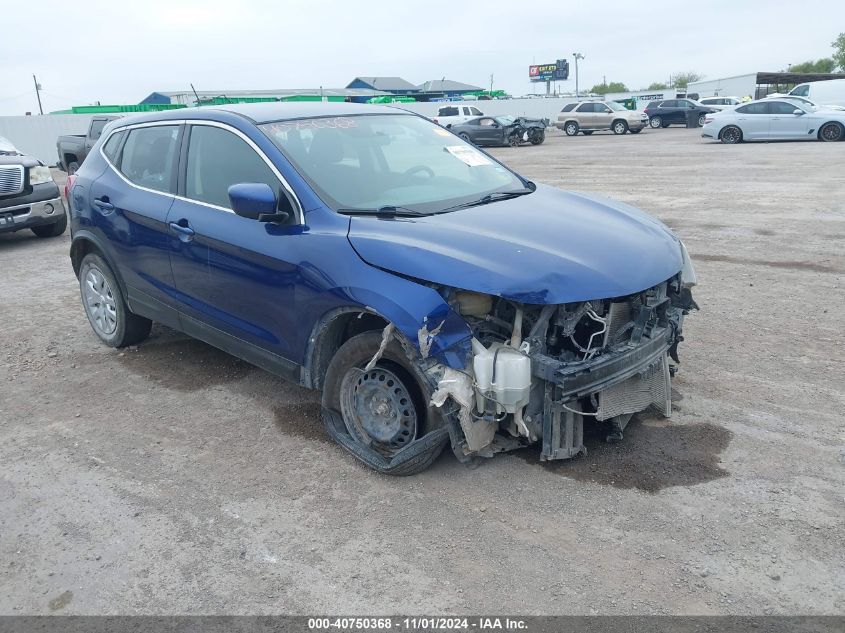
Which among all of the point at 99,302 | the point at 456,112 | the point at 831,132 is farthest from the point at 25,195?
the point at 456,112

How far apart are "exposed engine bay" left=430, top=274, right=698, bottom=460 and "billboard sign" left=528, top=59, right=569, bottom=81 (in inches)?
3691

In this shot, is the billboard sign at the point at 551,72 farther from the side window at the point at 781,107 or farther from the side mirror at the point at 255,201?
the side mirror at the point at 255,201

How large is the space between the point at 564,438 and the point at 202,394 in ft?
8.57

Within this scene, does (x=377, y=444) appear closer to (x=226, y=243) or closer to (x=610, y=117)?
(x=226, y=243)

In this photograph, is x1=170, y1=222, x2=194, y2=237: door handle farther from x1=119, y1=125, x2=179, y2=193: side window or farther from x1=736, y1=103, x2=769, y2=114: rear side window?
x1=736, y1=103, x2=769, y2=114: rear side window

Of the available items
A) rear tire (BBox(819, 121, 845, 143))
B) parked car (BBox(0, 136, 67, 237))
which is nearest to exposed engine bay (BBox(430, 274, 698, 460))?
parked car (BBox(0, 136, 67, 237))

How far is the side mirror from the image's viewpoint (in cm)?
386

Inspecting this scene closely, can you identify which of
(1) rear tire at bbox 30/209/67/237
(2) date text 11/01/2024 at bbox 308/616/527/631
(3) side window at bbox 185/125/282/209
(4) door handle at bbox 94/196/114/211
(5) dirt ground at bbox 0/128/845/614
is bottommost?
(2) date text 11/01/2024 at bbox 308/616/527/631

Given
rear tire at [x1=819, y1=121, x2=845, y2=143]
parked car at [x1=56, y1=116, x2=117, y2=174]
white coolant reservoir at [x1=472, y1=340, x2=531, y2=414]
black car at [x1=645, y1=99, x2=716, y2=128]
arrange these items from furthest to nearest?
black car at [x1=645, y1=99, x2=716, y2=128] → rear tire at [x1=819, y1=121, x2=845, y2=143] → parked car at [x1=56, y1=116, x2=117, y2=174] → white coolant reservoir at [x1=472, y1=340, x2=531, y2=414]

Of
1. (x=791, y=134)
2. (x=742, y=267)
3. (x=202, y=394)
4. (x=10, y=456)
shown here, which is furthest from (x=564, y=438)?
(x=791, y=134)

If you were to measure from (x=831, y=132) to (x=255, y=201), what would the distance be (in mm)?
24348

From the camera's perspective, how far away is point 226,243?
4.29m

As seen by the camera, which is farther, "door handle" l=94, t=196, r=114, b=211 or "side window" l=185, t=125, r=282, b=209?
"door handle" l=94, t=196, r=114, b=211

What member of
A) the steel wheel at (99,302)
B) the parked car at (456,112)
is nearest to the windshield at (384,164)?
the steel wheel at (99,302)
